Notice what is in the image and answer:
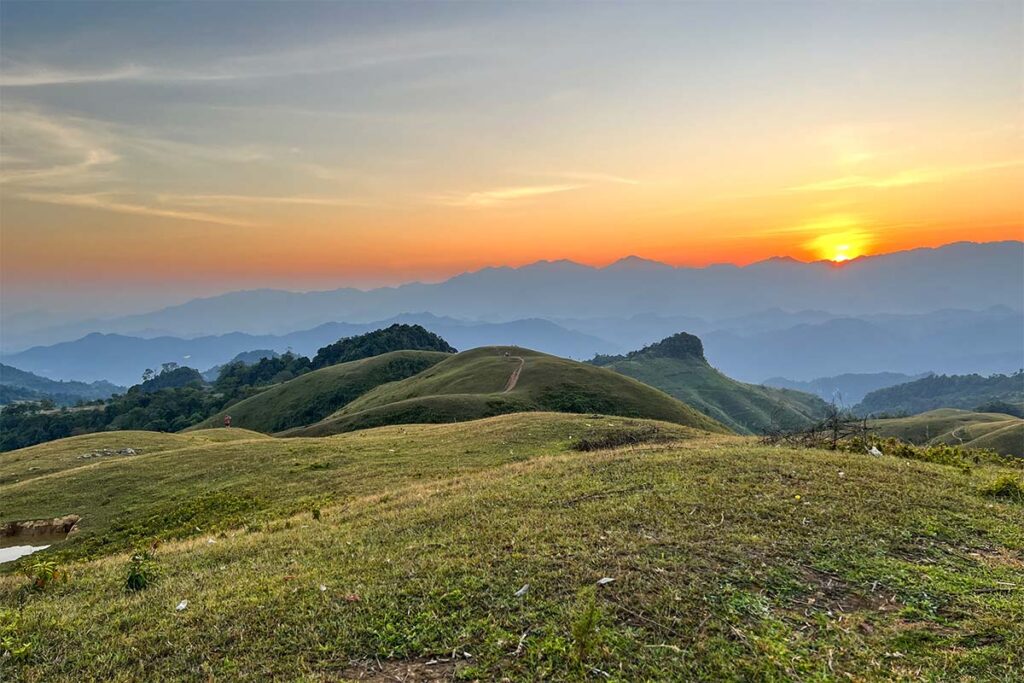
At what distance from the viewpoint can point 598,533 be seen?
39.0ft

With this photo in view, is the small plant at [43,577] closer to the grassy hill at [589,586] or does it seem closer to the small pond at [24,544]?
the grassy hill at [589,586]

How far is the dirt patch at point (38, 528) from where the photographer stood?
847 inches

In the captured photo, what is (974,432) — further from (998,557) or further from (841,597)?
(841,597)

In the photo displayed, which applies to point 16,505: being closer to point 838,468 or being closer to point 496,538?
point 496,538

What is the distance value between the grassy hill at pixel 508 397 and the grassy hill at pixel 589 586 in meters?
35.9

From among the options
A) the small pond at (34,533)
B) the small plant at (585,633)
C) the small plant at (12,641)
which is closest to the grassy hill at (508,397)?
the small pond at (34,533)

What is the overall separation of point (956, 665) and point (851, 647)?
1.28 m

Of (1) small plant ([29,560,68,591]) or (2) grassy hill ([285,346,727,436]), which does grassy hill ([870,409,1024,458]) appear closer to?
(2) grassy hill ([285,346,727,436])

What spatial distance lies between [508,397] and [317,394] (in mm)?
56285

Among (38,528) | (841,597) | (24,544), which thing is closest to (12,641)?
(841,597)

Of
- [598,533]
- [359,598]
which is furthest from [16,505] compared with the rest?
[598,533]

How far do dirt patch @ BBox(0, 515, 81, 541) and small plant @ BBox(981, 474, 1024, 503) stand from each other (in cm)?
3401

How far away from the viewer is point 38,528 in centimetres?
2189

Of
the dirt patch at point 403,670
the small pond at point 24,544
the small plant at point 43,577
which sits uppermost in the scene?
the small plant at point 43,577
